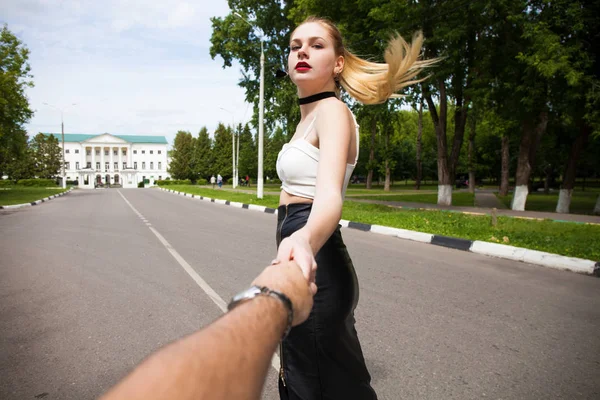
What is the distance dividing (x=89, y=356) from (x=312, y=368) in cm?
247

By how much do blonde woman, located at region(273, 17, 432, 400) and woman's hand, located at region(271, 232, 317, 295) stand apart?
0.42 m

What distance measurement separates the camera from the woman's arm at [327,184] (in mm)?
926

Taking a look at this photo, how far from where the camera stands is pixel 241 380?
57cm

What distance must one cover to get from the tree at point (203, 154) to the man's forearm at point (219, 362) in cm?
8397

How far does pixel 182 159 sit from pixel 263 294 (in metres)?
90.0

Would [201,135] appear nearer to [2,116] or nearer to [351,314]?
[2,116]

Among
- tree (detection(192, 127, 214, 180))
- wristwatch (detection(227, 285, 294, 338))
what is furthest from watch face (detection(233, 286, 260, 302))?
tree (detection(192, 127, 214, 180))

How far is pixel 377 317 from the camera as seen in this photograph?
4.02m

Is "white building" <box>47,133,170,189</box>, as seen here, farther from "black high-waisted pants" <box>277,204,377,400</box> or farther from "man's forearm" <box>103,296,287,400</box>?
"man's forearm" <box>103,296,287,400</box>

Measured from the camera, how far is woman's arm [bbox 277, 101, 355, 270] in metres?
0.93

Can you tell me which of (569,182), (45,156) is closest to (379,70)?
(569,182)

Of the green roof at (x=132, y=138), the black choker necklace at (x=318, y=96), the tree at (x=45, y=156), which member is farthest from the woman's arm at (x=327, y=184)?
the green roof at (x=132, y=138)

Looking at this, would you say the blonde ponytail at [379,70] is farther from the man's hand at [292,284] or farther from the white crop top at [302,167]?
the man's hand at [292,284]

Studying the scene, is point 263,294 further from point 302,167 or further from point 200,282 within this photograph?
point 200,282
